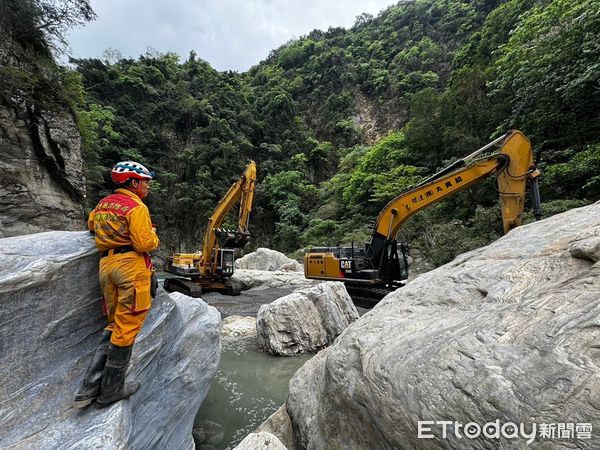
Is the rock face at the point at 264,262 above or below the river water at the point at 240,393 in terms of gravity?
above

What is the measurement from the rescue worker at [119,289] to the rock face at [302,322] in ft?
10.9

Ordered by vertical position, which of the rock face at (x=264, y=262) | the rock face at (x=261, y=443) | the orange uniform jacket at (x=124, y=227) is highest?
the orange uniform jacket at (x=124, y=227)

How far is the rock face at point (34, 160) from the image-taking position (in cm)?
878

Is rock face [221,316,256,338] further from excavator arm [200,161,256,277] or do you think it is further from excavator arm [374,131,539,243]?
excavator arm [374,131,539,243]

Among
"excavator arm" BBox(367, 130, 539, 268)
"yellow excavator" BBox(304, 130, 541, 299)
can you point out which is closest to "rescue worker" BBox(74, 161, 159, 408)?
"yellow excavator" BBox(304, 130, 541, 299)

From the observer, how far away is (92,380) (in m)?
2.21

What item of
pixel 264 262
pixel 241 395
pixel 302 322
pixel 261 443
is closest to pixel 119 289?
pixel 261 443

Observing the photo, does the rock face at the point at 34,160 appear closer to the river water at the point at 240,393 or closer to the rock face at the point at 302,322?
the river water at the point at 240,393

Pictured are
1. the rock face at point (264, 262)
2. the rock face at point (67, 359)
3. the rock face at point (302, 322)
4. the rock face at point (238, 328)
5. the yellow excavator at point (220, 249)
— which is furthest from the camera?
the rock face at point (264, 262)

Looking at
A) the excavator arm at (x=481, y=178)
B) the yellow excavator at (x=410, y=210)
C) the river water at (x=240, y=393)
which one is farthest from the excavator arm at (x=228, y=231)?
the river water at (x=240, y=393)

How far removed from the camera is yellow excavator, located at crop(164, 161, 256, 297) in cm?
1091

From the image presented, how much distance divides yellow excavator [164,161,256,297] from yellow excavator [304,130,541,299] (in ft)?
9.73

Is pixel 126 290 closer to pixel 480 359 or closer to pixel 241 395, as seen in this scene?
pixel 480 359

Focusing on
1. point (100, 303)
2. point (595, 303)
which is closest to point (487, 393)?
point (595, 303)
